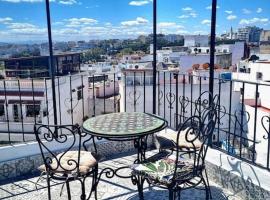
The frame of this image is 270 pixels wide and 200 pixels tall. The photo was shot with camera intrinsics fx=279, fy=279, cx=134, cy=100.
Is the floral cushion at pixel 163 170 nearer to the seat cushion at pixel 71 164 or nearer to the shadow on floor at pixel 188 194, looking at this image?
the seat cushion at pixel 71 164

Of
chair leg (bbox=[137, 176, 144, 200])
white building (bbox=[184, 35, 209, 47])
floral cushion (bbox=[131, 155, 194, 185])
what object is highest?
white building (bbox=[184, 35, 209, 47])

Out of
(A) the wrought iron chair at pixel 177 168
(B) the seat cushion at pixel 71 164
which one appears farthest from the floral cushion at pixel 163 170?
(B) the seat cushion at pixel 71 164

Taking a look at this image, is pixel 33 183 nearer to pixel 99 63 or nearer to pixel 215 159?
pixel 215 159

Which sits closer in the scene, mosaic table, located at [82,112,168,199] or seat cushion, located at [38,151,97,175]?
seat cushion, located at [38,151,97,175]

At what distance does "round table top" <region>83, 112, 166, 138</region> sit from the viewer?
2293 millimetres

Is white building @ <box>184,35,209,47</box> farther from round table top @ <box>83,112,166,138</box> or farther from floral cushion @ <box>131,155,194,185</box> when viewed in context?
floral cushion @ <box>131,155,194,185</box>

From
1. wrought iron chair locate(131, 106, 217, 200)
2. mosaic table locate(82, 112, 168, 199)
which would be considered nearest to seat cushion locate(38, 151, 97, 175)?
mosaic table locate(82, 112, 168, 199)

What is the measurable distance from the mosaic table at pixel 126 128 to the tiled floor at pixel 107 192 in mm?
216

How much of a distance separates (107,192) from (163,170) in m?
0.91

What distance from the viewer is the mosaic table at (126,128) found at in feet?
7.51

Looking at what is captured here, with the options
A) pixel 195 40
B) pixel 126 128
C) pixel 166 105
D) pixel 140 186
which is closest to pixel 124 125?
pixel 126 128

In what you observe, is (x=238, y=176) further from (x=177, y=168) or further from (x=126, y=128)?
(x=126, y=128)

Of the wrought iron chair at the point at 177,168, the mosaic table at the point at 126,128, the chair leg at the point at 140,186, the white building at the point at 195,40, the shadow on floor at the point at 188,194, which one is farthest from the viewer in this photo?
the white building at the point at 195,40

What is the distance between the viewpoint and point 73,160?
2.13m
